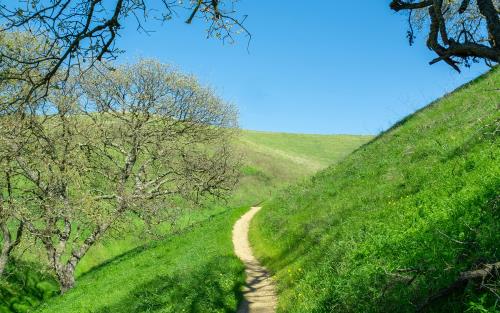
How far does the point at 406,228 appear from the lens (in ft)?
34.1

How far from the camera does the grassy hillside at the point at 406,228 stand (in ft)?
23.6

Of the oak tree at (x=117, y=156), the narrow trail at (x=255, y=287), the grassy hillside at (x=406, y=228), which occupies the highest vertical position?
the oak tree at (x=117, y=156)

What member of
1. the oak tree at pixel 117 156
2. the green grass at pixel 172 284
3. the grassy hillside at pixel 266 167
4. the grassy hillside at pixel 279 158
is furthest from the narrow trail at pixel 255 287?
the grassy hillside at pixel 279 158

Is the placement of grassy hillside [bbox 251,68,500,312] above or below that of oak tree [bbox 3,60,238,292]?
below

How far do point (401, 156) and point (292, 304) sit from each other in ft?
32.8

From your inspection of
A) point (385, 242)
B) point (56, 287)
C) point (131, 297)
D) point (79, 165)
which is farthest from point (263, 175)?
point (385, 242)

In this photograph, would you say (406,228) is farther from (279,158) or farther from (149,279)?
(279,158)

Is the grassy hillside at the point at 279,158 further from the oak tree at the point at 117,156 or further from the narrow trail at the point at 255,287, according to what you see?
the narrow trail at the point at 255,287

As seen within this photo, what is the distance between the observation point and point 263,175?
6612 centimetres

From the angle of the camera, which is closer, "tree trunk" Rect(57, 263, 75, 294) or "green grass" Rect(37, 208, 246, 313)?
"green grass" Rect(37, 208, 246, 313)

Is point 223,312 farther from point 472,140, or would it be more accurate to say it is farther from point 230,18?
point 472,140

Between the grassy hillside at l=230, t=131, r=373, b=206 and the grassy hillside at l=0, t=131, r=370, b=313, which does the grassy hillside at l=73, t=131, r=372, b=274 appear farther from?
the grassy hillside at l=0, t=131, r=370, b=313

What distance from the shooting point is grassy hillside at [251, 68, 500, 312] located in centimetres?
719

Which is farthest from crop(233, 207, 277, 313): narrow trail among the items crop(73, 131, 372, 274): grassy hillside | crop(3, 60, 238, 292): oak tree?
crop(73, 131, 372, 274): grassy hillside
